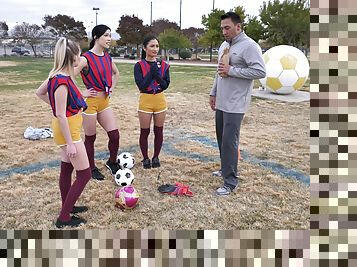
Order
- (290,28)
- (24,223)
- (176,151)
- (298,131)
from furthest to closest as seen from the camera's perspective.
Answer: (290,28) → (298,131) → (176,151) → (24,223)

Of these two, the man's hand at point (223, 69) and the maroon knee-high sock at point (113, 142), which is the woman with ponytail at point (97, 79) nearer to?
the maroon knee-high sock at point (113, 142)

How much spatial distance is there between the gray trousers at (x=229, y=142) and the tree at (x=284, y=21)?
3292cm

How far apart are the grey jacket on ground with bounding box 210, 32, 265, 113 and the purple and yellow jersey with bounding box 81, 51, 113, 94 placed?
138 cm

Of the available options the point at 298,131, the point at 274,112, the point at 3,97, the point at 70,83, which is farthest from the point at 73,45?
the point at 3,97

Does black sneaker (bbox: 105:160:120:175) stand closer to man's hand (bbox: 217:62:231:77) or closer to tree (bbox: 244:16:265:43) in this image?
man's hand (bbox: 217:62:231:77)

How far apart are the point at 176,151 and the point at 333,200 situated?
4511 mm

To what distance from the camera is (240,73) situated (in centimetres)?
381

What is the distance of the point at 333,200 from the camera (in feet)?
4.87

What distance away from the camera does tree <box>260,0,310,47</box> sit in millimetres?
34406

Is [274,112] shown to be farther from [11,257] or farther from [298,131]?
[11,257]

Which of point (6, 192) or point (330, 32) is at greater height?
point (330, 32)

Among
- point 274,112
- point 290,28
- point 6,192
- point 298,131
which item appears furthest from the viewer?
point 290,28

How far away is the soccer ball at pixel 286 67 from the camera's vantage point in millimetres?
10320

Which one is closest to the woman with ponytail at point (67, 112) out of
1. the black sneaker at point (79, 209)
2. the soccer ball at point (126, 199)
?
the black sneaker at point (79, 209)
